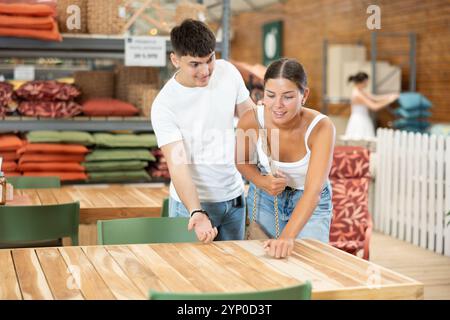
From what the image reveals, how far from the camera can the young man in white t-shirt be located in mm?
2936

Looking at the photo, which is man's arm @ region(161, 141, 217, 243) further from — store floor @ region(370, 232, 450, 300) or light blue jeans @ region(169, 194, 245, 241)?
store floor @ region(370, 232, 450, 300)

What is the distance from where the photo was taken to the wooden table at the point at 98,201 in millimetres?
3865

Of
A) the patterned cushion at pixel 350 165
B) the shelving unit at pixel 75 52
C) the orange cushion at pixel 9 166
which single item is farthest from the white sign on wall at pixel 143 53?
the patterned cushion at pixel 350 165

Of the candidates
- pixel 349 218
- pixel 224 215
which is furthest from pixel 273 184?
pixel 349 218

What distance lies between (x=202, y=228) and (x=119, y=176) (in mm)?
2465

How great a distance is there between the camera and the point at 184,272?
2.30 metres

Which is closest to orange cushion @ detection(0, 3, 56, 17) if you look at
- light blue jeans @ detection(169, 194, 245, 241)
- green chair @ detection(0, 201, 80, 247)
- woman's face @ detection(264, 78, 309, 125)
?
green chair @ detection(0, 201, 80, 247)

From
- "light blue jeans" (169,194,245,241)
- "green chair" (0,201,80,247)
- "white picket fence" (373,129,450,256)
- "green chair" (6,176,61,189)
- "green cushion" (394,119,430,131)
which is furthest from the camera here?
"green cushion" (394,119,430,131)

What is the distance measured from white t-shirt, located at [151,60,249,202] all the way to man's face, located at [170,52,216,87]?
10cm

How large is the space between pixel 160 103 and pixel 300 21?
37.7ft

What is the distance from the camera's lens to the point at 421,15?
32.9 ft

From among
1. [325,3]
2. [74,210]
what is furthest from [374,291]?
[325,3]

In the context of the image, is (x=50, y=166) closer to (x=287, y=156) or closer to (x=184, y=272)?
(x=287, y=156)

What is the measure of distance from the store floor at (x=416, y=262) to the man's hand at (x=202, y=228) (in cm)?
254
